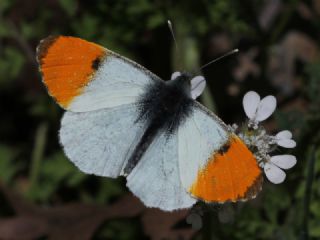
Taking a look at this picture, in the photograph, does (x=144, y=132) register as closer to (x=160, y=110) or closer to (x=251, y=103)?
(x=160, y=110)

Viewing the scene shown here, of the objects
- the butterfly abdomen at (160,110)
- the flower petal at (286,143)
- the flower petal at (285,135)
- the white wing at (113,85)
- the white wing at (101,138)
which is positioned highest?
the white wing at (113,85)

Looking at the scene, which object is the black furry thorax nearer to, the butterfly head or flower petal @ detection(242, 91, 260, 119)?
the butterfly head

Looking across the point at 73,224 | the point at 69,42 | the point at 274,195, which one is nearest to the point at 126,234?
the point at 73,224

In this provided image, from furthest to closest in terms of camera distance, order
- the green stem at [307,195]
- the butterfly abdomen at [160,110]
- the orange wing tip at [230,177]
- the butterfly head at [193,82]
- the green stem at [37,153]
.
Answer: the green stem at [37,153]
the green stem at [307,195]
the butterfly head at [193,82]
the butterfly abdomen at [160,110]
the orange wing tip at [230,177]

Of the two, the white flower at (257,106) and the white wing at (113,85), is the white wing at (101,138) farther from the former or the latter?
the white flower at (257,106)

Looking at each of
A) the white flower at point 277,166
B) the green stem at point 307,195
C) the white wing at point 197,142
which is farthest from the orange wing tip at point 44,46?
the green stem at point 307,195

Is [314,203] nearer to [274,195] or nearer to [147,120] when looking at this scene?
[274,195]
